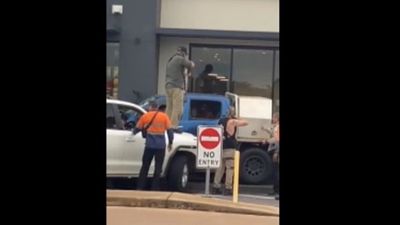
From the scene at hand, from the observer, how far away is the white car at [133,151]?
1049 centimetres

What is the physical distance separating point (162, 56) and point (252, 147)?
6029 millimetres

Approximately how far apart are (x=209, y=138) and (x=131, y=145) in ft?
3.95

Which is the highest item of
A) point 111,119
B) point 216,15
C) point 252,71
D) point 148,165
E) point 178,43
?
point 216,15

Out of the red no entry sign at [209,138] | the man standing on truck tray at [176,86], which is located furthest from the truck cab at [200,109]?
the red no entry sign at [209,138]

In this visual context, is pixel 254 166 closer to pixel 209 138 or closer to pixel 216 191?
pixel 216 191

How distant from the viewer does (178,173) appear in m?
11.0

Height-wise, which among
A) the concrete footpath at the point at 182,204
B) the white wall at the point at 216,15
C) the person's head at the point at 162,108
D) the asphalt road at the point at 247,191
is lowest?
the asphalt road at the point at 247,191

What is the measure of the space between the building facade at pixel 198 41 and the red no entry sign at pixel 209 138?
21.4 ft

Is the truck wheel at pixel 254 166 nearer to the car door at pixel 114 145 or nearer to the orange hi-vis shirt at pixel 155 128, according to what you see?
the orange hi-vis shirt at pixel 155 128

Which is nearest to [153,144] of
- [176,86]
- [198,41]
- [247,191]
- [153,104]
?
[153,104]

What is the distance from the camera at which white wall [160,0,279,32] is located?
57.3ft

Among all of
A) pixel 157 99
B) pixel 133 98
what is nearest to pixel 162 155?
pixel 157 99
